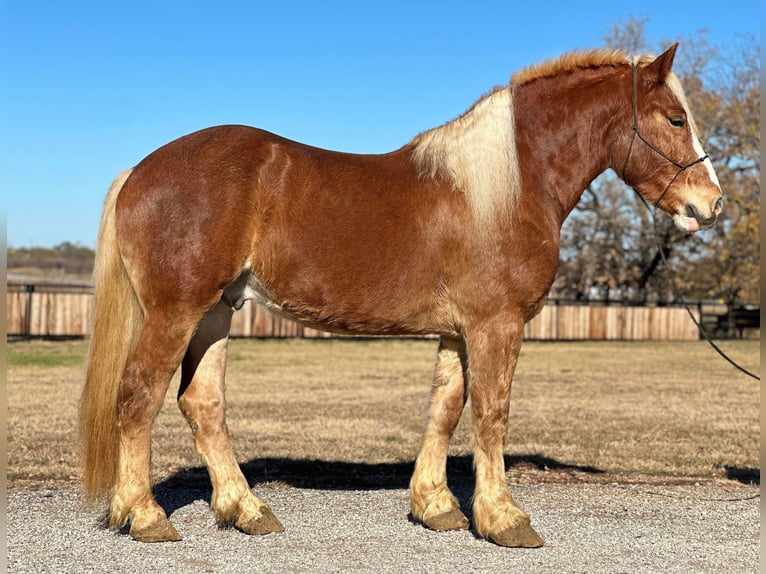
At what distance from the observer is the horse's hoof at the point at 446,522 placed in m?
5.07

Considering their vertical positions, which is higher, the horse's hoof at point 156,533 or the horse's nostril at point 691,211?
the horse's nostril at point 691,211

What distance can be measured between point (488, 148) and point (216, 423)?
2528 mm

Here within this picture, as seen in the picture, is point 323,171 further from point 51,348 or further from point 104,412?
point 51,348

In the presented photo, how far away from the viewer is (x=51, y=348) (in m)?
22.0

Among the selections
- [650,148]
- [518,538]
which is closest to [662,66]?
[650,148]

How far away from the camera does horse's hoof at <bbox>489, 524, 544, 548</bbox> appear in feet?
15.3

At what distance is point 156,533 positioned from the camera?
185 inches

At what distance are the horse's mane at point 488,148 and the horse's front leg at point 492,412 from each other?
2.20 ft

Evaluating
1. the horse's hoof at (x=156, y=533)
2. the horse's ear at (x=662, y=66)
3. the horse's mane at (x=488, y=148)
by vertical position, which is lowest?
the horse's hoof at (x=156, y=533)

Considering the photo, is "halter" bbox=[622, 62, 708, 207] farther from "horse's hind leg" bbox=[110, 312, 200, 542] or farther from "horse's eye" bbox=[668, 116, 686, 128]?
"horse's hind leg" bbox=[110, 312, 200, 542]

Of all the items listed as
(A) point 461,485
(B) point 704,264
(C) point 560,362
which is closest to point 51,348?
(C) point 560,362

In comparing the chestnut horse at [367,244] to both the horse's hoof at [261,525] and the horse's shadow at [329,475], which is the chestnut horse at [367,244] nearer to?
the horse's hoof at [261,525]

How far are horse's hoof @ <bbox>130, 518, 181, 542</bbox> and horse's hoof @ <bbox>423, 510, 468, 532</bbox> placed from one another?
160cm

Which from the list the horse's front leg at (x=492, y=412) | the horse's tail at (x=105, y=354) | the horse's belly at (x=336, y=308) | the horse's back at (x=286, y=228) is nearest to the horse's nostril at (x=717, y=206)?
the horse's front leg at (x=492, y=412)
